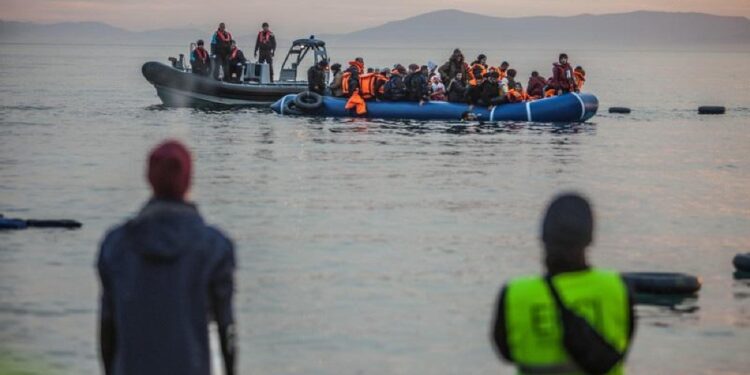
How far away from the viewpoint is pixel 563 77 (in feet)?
114

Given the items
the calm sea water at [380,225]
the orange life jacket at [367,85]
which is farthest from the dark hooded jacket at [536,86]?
the orange life jacket at [367,85]

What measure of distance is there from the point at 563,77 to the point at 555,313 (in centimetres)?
3058

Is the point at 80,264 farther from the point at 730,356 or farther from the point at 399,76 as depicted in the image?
the point at 399,76

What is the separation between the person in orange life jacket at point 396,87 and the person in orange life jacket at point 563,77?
3.47m

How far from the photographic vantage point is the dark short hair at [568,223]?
457 centimetres

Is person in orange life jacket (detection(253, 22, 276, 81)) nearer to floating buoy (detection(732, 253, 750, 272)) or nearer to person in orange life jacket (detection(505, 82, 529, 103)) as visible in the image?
person in orange life jacket (detection(505, 82, 529, 103))

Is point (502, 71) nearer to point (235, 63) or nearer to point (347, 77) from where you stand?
point (347, 77)

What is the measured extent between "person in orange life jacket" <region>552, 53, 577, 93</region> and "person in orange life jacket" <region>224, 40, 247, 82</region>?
8.28m

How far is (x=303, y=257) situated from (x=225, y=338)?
377 inches

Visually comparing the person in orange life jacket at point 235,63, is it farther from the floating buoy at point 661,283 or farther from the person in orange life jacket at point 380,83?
the floating buoy at point 661,283

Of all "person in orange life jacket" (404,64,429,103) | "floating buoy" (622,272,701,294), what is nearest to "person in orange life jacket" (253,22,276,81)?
"person in orange life jacket" (404,64,429,103)

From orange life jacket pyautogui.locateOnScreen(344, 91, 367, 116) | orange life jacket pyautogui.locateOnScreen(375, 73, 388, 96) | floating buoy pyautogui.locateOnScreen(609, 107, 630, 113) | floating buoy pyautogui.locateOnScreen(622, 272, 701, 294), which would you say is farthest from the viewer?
floating buoy pyautogui.locateOnScreen(609, 107, 630, 113)

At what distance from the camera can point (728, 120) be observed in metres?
44.8

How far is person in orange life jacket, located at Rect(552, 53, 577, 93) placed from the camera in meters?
34.3
